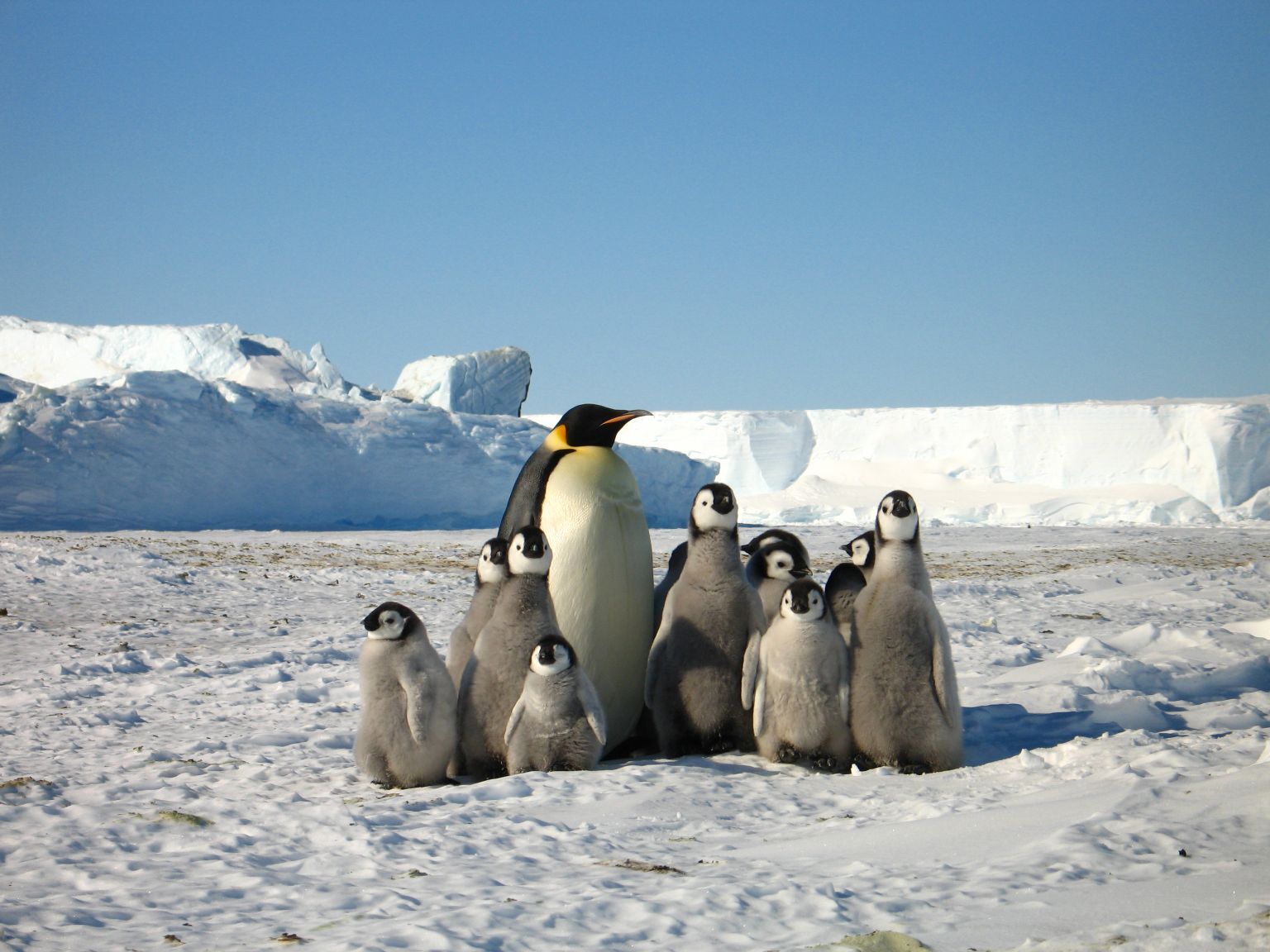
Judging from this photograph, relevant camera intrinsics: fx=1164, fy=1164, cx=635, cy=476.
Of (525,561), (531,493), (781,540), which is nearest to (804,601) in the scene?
(781,540)

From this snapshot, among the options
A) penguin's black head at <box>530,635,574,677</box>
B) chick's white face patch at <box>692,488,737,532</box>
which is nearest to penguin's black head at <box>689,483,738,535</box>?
chick's white face patch at <box>692,488,737,532</box>

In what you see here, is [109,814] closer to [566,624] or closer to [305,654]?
[566,624]

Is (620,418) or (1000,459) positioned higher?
(1000,459)

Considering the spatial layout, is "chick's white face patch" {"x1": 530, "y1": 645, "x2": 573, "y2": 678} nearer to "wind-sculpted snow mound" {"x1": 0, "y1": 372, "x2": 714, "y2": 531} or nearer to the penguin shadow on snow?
the penguin shadow on snow

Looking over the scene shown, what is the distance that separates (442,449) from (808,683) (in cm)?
2075

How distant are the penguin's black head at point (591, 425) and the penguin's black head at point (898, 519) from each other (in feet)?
3.80

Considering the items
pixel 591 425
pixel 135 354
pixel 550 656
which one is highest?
pixel 135 354

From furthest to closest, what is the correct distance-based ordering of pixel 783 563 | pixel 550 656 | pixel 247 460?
pixel 247 460 → pixel 783 563 → pixel 550 656

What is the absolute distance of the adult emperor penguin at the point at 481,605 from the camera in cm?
434

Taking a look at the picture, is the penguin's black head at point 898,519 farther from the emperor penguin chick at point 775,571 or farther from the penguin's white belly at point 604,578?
the penguin's white belly at point 604,578

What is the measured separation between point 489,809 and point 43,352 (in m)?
29.1

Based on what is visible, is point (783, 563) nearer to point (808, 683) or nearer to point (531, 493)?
point (808, 683)

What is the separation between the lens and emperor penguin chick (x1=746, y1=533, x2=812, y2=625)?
468 centimetres

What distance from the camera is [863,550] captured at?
4.91 m
